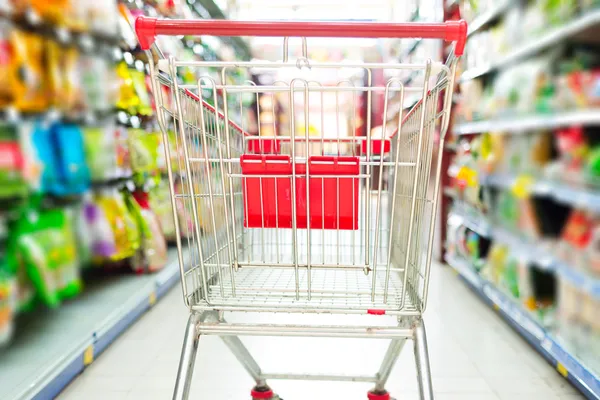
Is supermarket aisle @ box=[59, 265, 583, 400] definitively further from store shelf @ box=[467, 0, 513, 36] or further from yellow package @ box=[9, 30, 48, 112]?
store shelf @ box=[467, 0, 513, 36]

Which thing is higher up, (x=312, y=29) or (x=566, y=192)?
(x=312, y=29)

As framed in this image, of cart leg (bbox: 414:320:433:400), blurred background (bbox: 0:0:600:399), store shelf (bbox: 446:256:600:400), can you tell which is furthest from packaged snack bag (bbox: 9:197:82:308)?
store shelf (bbox: 446:256:600:400)

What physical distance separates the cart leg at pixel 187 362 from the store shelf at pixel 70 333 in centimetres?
72

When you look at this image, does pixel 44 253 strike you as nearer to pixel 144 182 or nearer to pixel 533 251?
pixel 144 182

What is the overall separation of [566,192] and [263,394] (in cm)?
130

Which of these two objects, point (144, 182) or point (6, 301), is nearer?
point (6, 301)

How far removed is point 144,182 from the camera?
2637 millimetres

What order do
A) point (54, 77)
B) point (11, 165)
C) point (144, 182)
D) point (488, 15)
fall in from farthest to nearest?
point (144, 182)
point (488, 15)
point (54, 77)
point (11, 165)

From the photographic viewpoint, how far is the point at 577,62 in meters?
1.65

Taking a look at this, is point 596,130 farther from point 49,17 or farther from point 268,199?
point 49,17

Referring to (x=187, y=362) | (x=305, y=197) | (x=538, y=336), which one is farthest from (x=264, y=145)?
(x=538, y=336)

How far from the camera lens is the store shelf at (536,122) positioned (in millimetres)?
1465

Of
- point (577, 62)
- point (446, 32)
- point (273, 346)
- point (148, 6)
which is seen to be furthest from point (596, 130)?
point (148, 6)

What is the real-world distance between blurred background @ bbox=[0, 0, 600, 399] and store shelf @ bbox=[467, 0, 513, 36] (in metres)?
0.02
